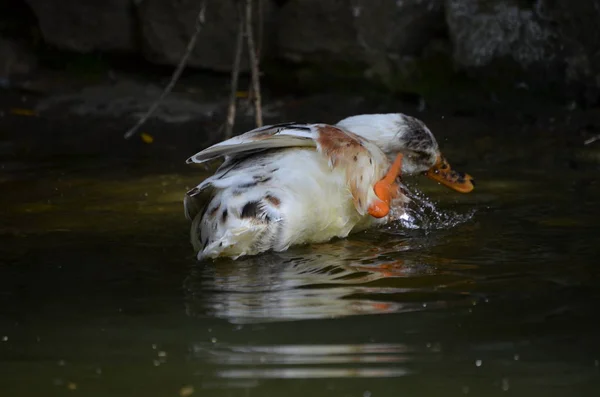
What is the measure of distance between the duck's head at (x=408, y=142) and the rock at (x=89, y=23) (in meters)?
4.05

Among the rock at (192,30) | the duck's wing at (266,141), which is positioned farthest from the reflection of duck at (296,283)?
the rock at (192,30)

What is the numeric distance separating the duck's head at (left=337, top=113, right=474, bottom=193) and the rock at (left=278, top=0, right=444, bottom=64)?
3.03 metres

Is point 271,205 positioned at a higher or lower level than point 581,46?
lower

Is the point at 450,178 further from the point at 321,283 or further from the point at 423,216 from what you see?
the point at 321,283

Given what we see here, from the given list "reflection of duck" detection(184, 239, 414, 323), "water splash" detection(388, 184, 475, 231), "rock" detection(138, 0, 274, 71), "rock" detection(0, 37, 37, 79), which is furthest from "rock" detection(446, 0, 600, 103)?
"reflection of duck" detection(184, 239, 414, 323)

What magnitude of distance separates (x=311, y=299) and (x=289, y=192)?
72 centimetres

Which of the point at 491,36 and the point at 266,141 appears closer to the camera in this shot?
the point at 266,141

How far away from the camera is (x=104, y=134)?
7.50 metres

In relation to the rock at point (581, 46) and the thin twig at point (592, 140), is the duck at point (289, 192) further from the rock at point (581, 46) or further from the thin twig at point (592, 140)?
the rock at point (581, 46)

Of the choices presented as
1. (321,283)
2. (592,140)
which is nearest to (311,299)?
(321,283)

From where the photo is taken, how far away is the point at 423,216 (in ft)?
16.6

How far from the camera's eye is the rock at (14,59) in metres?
8.69

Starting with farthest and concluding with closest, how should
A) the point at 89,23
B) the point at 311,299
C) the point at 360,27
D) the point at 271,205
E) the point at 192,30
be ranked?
1. the point at 89,23
2. the point at 192,30
3. the point at 360,27
4. the point at 271,205
5. the point at 311,299

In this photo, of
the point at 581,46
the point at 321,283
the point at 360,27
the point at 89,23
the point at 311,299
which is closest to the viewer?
the point at 311,299
